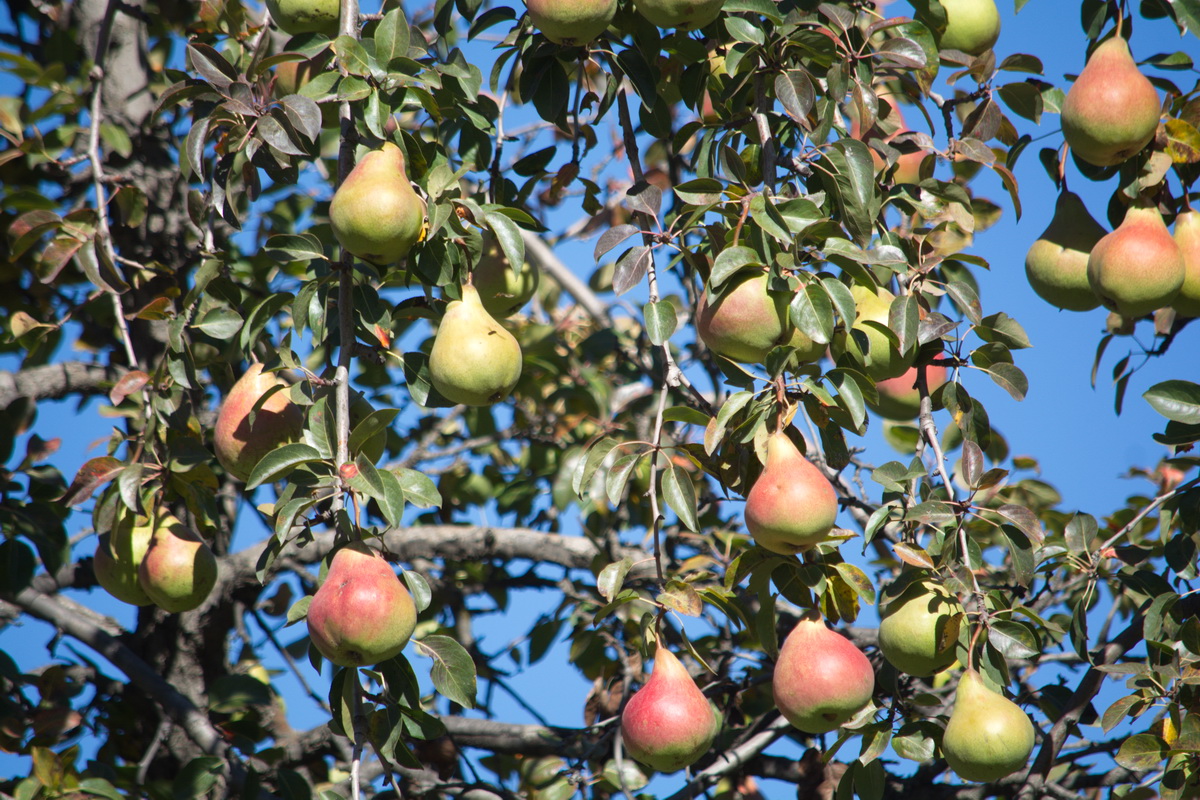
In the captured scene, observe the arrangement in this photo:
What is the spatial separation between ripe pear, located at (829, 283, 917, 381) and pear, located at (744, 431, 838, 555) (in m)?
0.20

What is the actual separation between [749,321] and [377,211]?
55cm

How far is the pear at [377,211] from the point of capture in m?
1.43

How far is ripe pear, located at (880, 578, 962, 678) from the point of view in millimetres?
1474

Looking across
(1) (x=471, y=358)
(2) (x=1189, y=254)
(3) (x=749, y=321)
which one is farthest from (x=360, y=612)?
(2) (x=1189, y=254)

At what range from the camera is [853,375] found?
148 cm

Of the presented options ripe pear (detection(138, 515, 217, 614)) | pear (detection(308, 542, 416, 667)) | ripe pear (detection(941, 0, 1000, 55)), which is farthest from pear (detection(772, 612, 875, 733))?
ripe pear (detection(941, 0, 1000, 55))

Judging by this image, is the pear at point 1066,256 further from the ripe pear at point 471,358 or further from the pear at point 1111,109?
the ripe pear at point 471,358

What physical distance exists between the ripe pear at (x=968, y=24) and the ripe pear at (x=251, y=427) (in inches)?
56.6

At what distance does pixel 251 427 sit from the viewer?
1716mm

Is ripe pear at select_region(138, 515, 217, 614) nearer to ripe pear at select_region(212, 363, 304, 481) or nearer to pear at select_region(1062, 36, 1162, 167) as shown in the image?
ripe pear at select_region(212, 363, 304, 481)

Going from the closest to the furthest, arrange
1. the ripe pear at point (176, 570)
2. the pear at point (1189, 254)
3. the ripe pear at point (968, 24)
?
the pear at point (1189, 254), the ripe pear at point (176, 570), the ripe pear at point (968, 24)

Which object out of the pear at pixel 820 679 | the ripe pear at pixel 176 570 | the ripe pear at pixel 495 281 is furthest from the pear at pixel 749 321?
the ripe pear at pixel 176 570

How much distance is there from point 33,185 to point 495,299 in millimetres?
1949

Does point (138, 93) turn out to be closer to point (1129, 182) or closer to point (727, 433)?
point (727, 433)
